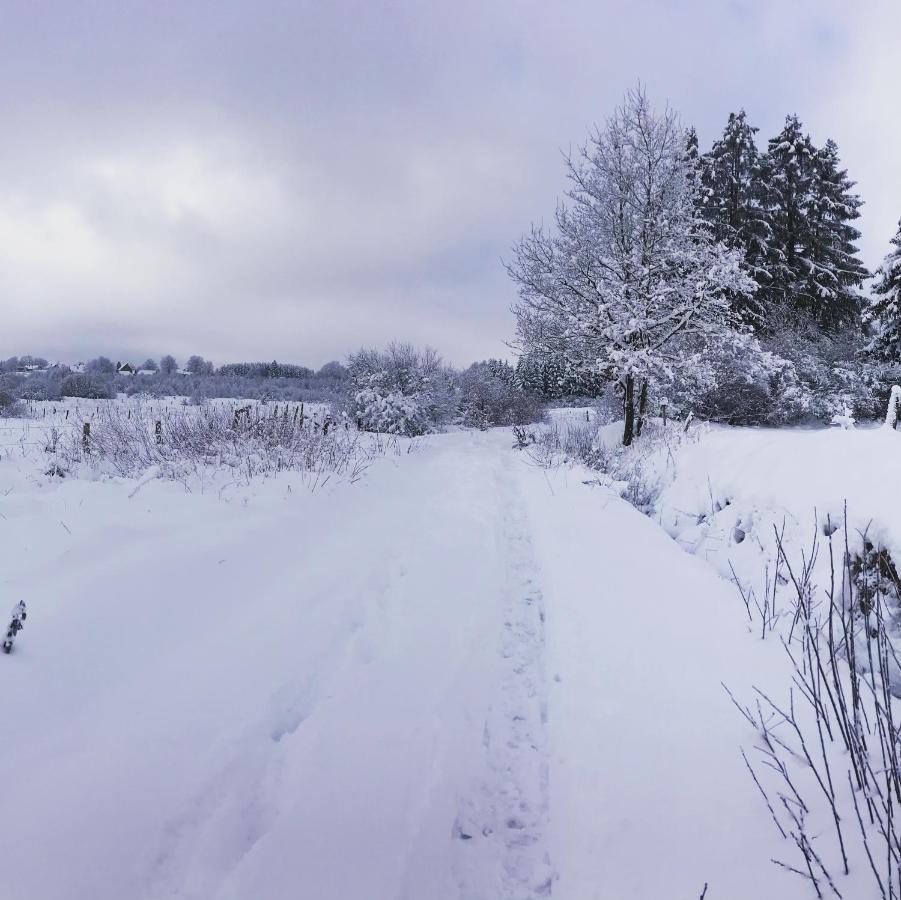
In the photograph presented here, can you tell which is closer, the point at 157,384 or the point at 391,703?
the point at 391,703

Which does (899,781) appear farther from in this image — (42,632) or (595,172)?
(595,172)

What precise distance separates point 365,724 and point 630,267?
39.2 ft

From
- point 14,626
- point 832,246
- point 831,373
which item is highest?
point 832,246

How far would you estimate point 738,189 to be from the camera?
2091 centimetres

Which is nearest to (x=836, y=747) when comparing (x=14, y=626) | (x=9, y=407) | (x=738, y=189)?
(x=14, y=626)

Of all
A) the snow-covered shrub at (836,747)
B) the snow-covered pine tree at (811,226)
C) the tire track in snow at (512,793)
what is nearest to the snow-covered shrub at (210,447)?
the tire track in snow at (512,793)

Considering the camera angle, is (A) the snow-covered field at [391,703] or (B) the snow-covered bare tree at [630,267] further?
(B) the snow-covered bare tree at [630,267]

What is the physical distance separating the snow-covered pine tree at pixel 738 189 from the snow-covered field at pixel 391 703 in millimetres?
20134

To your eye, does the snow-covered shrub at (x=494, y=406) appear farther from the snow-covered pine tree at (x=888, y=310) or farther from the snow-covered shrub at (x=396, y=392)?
the snow-covered pine tree at (x=888, y=310)

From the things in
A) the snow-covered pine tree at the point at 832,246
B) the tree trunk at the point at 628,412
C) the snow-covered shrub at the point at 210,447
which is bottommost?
the snow-covered shrub at the point at 210,447

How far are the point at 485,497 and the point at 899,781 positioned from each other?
6.30 m

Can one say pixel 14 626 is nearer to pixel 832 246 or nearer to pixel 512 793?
pixel 512 793

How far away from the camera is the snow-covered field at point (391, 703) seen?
5.57 ft

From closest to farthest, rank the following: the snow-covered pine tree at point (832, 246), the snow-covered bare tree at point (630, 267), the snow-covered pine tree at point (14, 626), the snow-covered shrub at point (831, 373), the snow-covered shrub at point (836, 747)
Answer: the snow-covered shrub at point (836, 747), the snow-covered pine tree at point (14, 626), the snow-covered bare tree at point (630, 267), the snow-covered shrub at point (831, 373), the snow-covered pine tree at point (832, 246)
